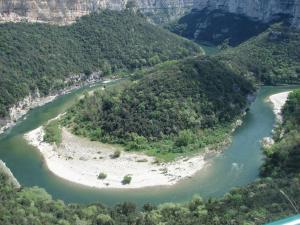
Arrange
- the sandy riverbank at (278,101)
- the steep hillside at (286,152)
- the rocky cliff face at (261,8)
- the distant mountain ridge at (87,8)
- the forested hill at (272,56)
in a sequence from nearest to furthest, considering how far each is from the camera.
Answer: the steep hillside at (286,152), the sandy riverbank at (278,101), the forested hill at (272,56), the distant mountain ridge at (87,8), the rocky cliff face at (261,8)

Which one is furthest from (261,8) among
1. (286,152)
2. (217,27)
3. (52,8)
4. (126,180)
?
(126,180)

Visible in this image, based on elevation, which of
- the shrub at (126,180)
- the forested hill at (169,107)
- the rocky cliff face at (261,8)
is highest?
the rocky cliff face at (261,8)

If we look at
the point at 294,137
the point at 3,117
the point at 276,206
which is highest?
the point at 276,206

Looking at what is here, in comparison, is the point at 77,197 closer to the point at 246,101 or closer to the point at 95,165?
the point at 95,165

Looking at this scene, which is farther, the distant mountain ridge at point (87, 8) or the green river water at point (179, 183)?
the distant mountain ridge at point (87, 8)

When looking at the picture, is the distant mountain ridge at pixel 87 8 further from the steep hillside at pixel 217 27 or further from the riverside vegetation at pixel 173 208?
the riverside vegetation at pixel 173 208

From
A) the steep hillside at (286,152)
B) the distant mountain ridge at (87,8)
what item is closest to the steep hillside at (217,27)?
the distant mountain ridge at (87,8)

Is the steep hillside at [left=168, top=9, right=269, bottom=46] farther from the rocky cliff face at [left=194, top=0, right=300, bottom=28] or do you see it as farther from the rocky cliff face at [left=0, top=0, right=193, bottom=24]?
the rocky cliff face at [left=0, top=0, right=193, bottom=24]

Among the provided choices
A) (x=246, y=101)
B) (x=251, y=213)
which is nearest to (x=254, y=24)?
(x=246, y=101)
